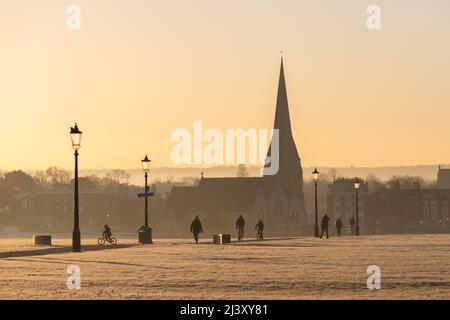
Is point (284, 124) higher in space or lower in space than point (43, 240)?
higher

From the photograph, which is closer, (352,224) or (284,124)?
(352,224)

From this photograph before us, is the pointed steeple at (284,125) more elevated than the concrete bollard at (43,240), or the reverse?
the pointed steeple at (284,125)

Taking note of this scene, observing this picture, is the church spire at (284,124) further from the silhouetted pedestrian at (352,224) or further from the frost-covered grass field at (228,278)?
the frost-covered grass field at (228,278)

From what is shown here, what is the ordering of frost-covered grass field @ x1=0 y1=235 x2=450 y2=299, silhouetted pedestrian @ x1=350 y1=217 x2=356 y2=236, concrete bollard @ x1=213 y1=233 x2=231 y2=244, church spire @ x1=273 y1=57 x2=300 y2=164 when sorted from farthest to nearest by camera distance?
church spire @ x1=273 y1=57 x2=300 y2=164 → silhouetted pedestrian @ x1=350 y1=217 x2=356 y2=236 → concrete bollard @ x1=213 y1=233 x2=231 y2=244 → frost-covered grass field @ x1=0 y1=235 x2=450 y2=299

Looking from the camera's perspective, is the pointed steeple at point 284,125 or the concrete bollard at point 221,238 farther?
the pointed steeple at point 284,125

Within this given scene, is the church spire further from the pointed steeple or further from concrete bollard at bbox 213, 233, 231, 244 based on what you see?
concrete bollard at bbox 213, 233, 231, 244

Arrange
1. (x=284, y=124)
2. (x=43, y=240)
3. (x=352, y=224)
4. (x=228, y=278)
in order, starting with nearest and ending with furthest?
(x=228, y=278) → (x=43, y=240) → (x=352, y=224) → (x=284, y=124)

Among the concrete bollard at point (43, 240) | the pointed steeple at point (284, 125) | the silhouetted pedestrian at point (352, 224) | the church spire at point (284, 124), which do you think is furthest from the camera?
the pointed steeple at point (284, 125)

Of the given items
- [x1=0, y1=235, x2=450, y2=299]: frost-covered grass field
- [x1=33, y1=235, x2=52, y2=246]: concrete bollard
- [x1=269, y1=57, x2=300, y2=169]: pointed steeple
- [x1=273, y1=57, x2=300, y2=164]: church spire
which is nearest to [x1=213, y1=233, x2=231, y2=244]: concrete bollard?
[x1=33, y1=235, x2=52, y2=246]: concrete bollard

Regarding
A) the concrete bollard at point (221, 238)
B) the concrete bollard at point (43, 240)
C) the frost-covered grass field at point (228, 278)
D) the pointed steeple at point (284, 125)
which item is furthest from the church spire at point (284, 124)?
the frost-covered grass field at point (228, 278)

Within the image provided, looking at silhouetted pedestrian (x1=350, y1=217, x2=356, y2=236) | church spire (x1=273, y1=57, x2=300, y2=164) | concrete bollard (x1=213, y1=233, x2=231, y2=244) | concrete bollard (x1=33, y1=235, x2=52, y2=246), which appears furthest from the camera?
church spire (x1=273, y1=57, x2=300, y2=164)

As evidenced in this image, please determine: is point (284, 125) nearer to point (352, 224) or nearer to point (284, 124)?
point (284, 124)

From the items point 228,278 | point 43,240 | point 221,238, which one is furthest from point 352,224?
point 228,278
